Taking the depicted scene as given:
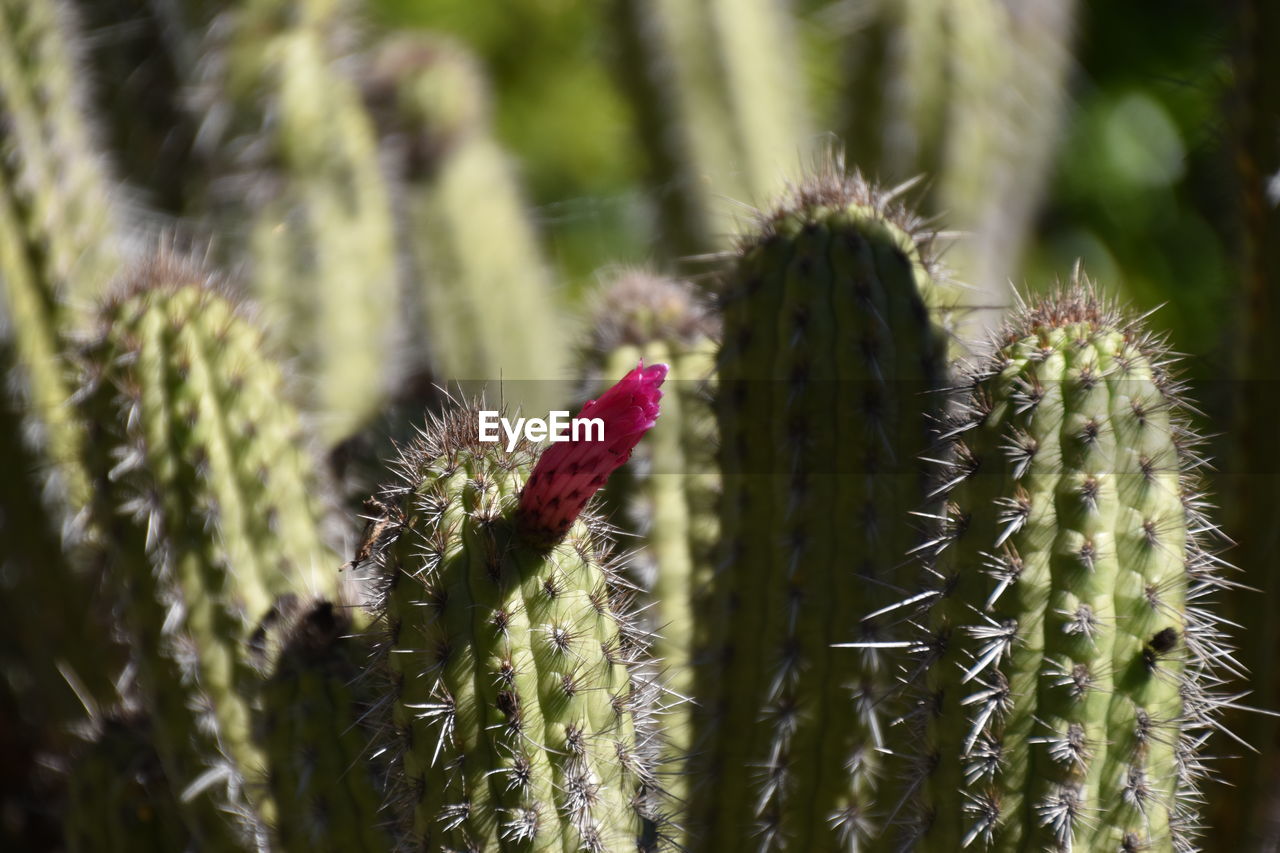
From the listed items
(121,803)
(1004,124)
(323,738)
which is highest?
(1004,124)

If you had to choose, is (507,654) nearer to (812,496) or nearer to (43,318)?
(812,496)

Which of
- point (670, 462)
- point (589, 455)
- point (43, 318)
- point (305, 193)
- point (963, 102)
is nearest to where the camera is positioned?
point (589, 455)

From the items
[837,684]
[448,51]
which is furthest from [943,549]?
[448,51]

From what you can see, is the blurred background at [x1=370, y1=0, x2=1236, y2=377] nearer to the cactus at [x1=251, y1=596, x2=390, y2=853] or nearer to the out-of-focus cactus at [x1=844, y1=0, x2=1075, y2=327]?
the out-of-focus cactus at [x1=844, y1=0, x2=1075, y2=327]

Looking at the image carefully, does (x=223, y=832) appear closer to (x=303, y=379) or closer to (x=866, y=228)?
(x=303, y=379)

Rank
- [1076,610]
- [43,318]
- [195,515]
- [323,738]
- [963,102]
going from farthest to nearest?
1. [963,102]
2. [43,318]
3. [195,515]
4. [323,738]
5. [1076,610]

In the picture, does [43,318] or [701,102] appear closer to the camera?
[43,318]

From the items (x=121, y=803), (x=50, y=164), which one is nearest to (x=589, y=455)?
(x=121, y=803)

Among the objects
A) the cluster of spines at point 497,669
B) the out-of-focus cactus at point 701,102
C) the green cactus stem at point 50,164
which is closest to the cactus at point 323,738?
the cluster of spines at point 497,669
